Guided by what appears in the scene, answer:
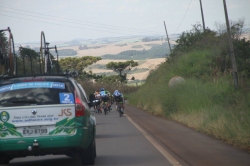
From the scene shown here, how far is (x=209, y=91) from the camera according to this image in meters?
27.8

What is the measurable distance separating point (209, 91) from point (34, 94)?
18.3 metres

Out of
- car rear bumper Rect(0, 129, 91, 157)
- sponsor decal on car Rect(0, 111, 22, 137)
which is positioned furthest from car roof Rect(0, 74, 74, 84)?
car rear bumper Rect(0, 129, 91, 157)

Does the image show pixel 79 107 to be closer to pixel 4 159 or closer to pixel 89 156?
pixel 89 156

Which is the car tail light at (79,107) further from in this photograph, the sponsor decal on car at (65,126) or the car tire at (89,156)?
the car tire at (89,156)

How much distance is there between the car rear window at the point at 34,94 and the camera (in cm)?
1037

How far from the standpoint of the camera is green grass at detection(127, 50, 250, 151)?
16.1m

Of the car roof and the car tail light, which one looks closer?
the car tail light

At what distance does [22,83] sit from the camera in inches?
419

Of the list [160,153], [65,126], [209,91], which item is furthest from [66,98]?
[209,91]

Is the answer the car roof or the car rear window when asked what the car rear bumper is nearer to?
the car rear window

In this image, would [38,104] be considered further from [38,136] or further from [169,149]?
[169,149]

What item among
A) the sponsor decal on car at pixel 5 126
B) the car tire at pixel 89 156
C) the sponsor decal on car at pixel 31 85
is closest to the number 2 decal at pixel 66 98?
the sponsor decal on car at pixel 31 85

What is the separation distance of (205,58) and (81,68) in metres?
58.0

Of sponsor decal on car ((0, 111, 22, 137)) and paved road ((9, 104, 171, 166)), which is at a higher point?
sponsor decal on car ((0, 111, 22, 137))
